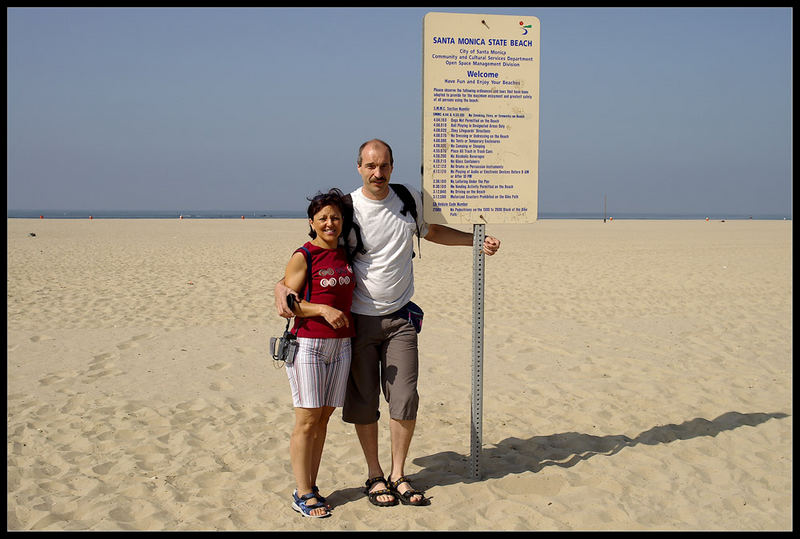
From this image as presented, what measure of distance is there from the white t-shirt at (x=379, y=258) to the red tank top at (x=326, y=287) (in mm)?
118

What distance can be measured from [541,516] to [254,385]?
343 cm

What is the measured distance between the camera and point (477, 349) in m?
4.03

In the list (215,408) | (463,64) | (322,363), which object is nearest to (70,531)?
(322,363)

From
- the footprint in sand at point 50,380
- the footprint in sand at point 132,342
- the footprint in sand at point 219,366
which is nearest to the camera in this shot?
the footprint in sand at point 50,380

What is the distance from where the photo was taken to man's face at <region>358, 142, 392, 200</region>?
11.5 ft

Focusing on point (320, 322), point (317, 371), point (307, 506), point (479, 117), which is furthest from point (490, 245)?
point (307, 506)

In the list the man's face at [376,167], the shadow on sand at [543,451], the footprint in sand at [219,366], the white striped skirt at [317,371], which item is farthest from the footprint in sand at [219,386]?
the man's face at [376,167]

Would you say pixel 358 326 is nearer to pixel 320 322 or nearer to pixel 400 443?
pixel 320 322

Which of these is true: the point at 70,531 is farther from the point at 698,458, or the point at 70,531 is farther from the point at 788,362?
the point at 788,362

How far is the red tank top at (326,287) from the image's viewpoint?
343 cm

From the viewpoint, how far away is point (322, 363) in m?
3.48

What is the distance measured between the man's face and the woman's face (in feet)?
0.85

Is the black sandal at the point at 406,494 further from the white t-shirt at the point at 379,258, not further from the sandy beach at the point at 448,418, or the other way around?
the white t-shirt at the point at 379,258

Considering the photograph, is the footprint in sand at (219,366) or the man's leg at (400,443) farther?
the footprint in sand at (219,366)
